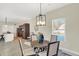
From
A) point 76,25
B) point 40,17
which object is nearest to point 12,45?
point 40,17

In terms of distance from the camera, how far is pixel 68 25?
187 cm

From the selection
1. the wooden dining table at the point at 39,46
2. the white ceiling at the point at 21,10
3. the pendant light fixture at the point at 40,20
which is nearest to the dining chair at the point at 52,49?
the wooden dining table at the point at 39,46

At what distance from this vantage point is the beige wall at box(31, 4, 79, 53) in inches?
68.1

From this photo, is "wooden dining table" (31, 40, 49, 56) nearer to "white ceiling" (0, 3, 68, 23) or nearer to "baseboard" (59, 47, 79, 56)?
"baseboard" (59, 47, 79, 56)

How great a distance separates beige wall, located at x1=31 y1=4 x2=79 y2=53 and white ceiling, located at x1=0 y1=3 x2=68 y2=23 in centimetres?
12

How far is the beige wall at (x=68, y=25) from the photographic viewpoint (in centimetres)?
173

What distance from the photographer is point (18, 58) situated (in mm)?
1588

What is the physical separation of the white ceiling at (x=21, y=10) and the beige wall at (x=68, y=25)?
12cm

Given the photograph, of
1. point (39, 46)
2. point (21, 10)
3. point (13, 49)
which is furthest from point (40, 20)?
point (13, 49)

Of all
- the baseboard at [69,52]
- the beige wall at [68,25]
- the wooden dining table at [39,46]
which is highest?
the beige wall at [68,25]

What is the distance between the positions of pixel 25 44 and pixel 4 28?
0.48 m

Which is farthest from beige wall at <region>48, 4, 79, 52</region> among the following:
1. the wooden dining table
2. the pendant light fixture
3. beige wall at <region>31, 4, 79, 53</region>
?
the wooden dining table

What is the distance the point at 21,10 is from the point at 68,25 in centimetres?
94

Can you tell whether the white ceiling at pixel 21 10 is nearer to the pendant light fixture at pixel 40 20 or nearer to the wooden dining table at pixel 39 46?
the pendant light fixture at pixel 40 20
